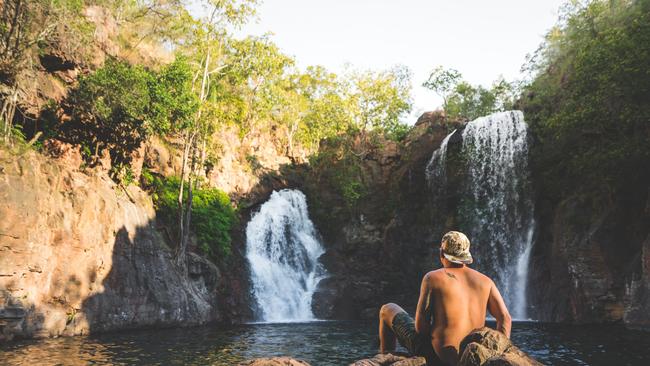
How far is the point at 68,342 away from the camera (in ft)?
47.1

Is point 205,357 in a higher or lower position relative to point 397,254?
lower

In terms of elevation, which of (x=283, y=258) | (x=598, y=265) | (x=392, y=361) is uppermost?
(x=283, y=258)

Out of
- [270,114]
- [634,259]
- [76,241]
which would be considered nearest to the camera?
[76,241]

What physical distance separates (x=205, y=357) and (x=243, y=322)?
1319 centimetres

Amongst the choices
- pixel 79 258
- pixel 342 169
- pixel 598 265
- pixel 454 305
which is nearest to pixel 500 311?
pixel 454 305

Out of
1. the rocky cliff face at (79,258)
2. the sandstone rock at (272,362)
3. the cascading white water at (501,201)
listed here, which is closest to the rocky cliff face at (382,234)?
the cascading white water at (501,201)

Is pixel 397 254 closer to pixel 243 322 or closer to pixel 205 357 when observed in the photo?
pixel 243 322

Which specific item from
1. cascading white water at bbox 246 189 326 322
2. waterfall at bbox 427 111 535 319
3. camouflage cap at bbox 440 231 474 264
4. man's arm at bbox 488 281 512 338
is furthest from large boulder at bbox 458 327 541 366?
waterfall at bbox 427 111 535 319

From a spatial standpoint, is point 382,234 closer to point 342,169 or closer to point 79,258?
point 342,169

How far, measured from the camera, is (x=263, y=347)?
14617mm

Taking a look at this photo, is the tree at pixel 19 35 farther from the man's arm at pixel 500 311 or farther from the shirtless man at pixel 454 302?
the man's arm at pixel 500 311

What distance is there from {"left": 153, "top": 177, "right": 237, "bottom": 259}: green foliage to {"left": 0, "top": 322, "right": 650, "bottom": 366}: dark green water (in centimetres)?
755

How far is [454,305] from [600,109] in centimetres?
2031

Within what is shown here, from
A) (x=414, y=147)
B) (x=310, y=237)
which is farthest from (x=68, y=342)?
(x=414, y=147)
